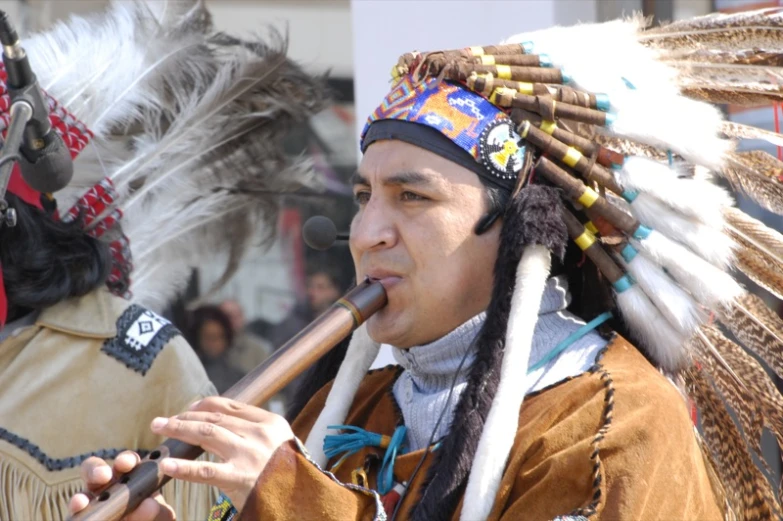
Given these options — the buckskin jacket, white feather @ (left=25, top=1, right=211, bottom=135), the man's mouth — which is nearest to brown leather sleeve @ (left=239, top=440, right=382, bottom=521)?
the buckskin jacket

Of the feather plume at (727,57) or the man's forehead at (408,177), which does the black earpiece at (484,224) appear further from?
the feather plume at (727,57)

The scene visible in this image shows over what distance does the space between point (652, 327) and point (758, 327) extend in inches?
8.9

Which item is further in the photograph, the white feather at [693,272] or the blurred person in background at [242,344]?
the blurred person in background at [242,344]

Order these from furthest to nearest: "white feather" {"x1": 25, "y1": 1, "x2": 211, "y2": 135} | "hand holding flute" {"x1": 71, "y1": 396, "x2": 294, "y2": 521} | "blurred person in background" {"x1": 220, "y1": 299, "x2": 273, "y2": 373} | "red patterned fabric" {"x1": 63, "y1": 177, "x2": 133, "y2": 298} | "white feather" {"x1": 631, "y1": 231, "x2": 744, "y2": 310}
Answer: "blurred person in background" {"x1": 220, "y1": 299, "x2": 273, "y2": 373} < "white feather" {"x1": 25, "y1": 1, "x2": 211, "y2": 135} < "red patterned fabric" {"x1": 63, "y1": 177, "x2": 133, "y2": 298} < "white feather" {"x1": 631, "y1": 231, "x2": 744, "y2": 310} < "hand holding flute" {"x1": 71, "y1": 396, "x2": 294, "y2": 521}

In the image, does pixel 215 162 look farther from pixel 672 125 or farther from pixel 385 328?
pixel 672 125

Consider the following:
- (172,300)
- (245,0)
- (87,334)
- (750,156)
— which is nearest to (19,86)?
(87,334)

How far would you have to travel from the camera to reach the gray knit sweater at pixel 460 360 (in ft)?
7.44

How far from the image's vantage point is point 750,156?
8.00 ft

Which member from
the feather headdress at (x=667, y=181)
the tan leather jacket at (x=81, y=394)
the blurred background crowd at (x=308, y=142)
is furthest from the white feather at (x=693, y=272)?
the tan leather jacket at (x=81, y=394)

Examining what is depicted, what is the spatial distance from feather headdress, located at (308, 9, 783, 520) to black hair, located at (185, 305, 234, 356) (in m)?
2.04

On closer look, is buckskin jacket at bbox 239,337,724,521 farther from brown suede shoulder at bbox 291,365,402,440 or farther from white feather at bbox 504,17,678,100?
white feather at bbox 504,17,678,100

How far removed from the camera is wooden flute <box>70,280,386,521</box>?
2020 millimetres

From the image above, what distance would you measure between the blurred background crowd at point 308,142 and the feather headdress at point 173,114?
17 cm

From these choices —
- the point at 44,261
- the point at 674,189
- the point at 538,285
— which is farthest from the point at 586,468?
the point at 44,261
